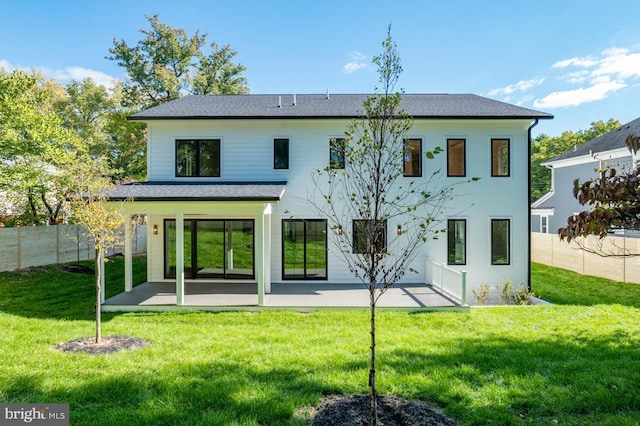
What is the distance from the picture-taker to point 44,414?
12.6 feet

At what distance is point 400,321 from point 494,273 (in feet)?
18.4

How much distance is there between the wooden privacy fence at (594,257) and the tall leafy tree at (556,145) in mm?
24695

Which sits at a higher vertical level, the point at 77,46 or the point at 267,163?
the point at 77,46

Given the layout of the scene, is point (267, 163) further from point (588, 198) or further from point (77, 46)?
point (77, 46)

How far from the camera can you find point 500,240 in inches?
463

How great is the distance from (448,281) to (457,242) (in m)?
2.44

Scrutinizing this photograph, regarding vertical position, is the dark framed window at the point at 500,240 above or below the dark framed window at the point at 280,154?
below

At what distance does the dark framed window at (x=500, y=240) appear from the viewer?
11.7 metres

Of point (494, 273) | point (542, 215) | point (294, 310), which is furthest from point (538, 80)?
point (294, 310)

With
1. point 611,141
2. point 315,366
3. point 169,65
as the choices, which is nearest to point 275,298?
point 315,366

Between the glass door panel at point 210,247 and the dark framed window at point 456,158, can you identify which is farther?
the glass door panel at point 210,247

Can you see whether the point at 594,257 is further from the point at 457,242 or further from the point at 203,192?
the point at 203,192

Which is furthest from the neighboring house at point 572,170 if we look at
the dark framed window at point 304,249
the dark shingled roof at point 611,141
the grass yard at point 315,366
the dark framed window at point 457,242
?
the dark framed window at point 304,249

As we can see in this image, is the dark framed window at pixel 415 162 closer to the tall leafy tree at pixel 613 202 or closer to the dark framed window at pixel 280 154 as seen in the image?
the dark framed window at pixel 280 154
